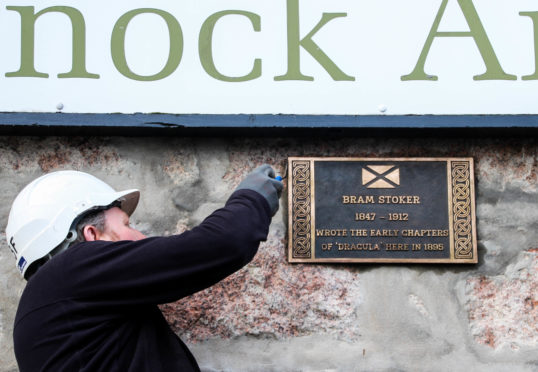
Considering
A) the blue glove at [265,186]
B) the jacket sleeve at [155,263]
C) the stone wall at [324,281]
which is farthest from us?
the stone wall at [324,281]

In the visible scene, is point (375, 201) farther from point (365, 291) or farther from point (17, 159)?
point (17, 159)

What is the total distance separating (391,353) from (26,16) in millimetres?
1727

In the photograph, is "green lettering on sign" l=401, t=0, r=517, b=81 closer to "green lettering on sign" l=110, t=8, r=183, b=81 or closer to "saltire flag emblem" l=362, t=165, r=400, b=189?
"saltire flag emblem" l=362, t=165, r=400, b=189

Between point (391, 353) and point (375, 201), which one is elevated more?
point (375, 201)

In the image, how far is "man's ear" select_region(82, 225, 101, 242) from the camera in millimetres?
1669

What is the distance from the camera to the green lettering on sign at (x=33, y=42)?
2.19 meters

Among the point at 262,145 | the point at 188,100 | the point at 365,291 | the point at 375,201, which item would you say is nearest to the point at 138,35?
the point at 188,100

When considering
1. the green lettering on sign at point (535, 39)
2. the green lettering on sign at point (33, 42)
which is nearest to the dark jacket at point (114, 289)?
the green lettering on sign at point (33, 42)

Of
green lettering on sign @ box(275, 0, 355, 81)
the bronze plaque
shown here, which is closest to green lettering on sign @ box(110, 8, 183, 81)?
green lettering on sign @ box(275, 0, 355, 81)

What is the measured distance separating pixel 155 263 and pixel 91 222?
1.06 feet

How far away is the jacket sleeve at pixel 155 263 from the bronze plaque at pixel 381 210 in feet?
2.30

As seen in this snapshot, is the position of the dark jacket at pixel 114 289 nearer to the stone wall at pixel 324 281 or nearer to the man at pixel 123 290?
the man at pixel 123 290

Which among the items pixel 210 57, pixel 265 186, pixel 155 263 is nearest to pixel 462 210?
pixel 265 186

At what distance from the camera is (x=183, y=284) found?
149cm
